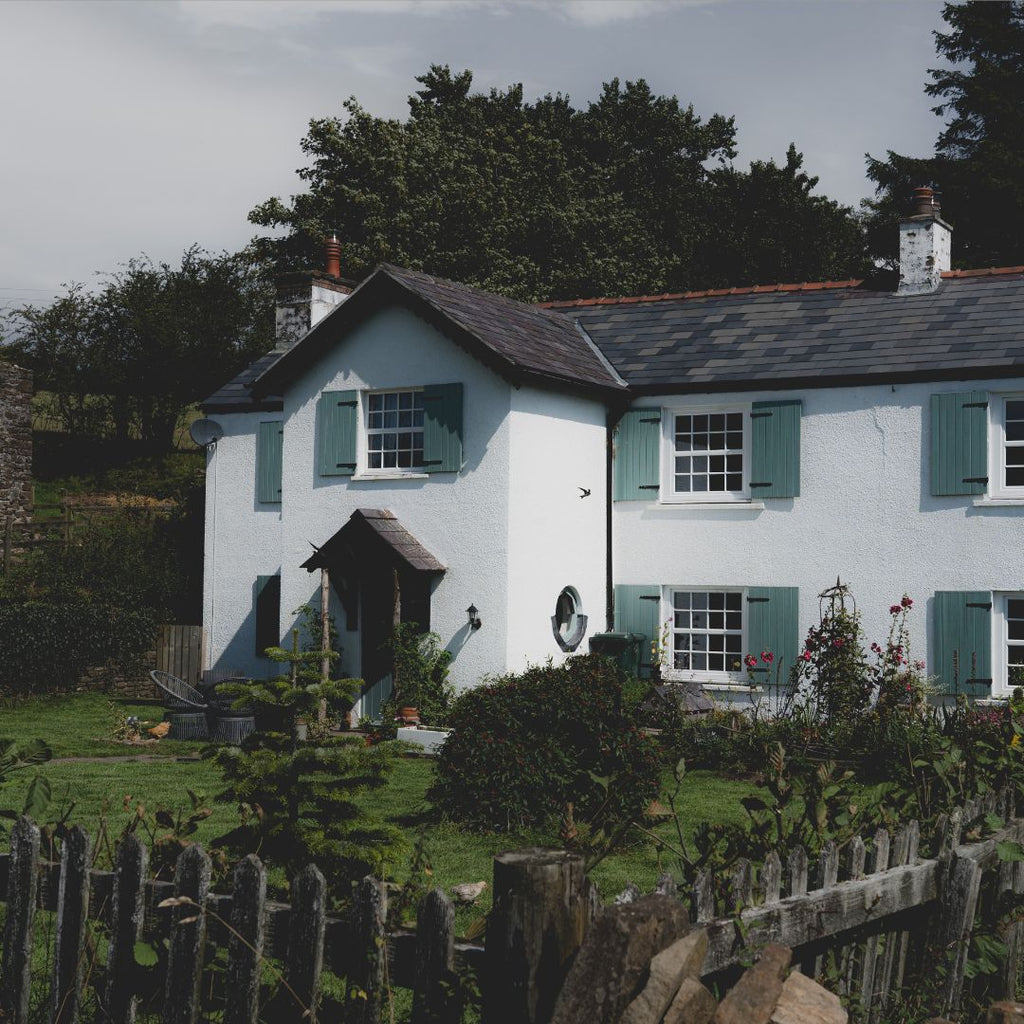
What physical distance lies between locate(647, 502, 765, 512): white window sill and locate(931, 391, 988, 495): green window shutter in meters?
2.48

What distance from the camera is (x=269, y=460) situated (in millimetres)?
22172

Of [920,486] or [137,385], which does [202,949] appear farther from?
[137,385]

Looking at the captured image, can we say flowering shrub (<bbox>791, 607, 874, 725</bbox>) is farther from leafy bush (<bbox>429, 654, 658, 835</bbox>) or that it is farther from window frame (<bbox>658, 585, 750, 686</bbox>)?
leafy bush (<bbox>429, 654, 658, 835</bbox>)

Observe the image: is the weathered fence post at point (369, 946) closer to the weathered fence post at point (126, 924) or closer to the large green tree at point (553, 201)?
the weathered fence post at point (126, 924)

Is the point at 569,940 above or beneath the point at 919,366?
beneath

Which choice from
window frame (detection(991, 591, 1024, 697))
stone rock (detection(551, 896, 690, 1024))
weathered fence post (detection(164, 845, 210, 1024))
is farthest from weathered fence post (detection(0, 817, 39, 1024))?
window frame (detection(991, 591, 1024, 697))

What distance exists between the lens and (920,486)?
17000 millimetres

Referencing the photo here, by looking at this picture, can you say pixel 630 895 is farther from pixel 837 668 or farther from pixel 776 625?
pixel 776 625

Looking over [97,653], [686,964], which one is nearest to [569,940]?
[686,964]

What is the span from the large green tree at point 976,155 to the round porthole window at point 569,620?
2135cm

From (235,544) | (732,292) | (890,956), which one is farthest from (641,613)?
(890,956)

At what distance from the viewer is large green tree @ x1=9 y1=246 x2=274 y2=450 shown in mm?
37844

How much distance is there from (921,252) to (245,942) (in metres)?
17.7

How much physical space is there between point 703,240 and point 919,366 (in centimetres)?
2671
